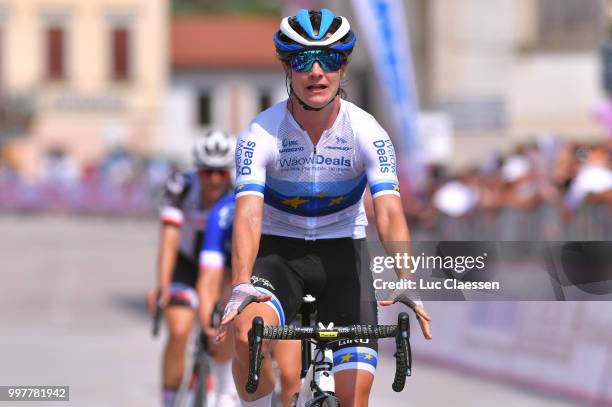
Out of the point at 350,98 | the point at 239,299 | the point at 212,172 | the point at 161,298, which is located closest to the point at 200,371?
the point at 161,298

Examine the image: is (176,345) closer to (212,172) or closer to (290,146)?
(212,172)

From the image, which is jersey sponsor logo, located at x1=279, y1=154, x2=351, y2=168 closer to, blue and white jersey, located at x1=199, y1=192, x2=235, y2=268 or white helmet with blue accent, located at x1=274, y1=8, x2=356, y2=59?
white helmet with blue accent, located at x1=274, y1=8, x2=356, y2=59

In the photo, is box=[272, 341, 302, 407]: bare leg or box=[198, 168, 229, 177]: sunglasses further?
box=[198, 168, 229, 177]: sunglasses

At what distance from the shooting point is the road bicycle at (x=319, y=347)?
5.69m

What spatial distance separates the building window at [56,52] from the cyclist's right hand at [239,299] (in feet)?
217

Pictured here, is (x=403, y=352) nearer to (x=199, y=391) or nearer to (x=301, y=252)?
(x=301, y=252)

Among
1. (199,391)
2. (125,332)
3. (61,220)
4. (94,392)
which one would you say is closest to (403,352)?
(199,391)

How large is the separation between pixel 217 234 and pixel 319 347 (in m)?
2.61

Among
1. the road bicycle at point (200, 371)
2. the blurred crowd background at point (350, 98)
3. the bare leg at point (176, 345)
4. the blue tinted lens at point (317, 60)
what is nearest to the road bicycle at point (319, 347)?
the blue tinted lens at point (317, 60)

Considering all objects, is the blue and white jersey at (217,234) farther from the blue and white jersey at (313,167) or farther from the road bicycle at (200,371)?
the blue and white jersey at (313,167)

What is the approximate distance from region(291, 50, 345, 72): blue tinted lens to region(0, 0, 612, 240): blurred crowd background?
3.55ft

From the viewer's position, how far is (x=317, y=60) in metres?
6.06

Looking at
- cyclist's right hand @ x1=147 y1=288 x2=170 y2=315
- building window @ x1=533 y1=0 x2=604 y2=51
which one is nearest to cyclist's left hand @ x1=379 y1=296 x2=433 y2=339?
cyclist's right hand @ x1=147 y1=288 x2=170 y2=315

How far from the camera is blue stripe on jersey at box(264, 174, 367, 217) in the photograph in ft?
20.8
